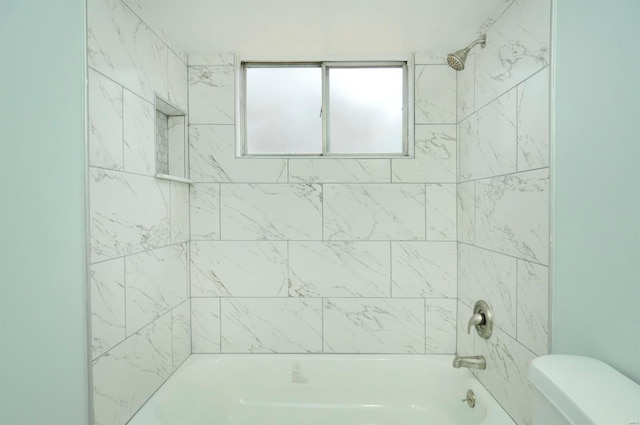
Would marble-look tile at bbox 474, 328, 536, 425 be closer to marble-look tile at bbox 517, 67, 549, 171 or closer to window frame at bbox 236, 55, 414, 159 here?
marble-look tile at bbox 517, 67, 549, 171

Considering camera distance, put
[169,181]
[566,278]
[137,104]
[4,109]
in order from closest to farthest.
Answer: [4,109] < [566,278] < [137,104] < [169,181]

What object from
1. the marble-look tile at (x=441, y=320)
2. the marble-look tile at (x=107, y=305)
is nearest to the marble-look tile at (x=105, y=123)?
the marble-look tile at (x=107, y=305)

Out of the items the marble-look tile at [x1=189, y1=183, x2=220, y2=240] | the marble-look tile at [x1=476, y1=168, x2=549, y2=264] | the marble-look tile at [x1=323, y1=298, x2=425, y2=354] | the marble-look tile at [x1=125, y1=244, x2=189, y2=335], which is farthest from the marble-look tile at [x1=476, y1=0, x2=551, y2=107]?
the marble-look tile at [x1=125, y1=244, x2=189, y2=335]

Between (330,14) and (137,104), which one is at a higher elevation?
(330,14)

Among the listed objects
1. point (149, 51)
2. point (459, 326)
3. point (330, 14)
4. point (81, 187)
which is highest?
point (330, 14)

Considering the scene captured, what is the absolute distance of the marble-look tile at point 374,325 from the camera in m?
2.11

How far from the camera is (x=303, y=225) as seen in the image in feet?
6.94

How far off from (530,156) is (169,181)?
1.75 metres

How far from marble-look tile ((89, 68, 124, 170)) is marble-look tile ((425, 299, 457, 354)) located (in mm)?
1867

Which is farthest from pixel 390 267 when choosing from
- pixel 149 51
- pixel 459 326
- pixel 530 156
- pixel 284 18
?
A: pixel 149 51

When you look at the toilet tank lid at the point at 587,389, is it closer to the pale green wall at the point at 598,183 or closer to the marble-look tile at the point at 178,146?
the pale green wall at the point at 598,183

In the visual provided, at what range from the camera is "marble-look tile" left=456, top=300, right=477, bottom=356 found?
1.87 metres

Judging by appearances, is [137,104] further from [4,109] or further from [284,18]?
[284,18]

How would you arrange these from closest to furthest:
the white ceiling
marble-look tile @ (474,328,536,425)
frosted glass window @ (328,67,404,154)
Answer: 1. marble-look tile @ (474,328,536,425)
2. the white ceiling
3. frosted glass window @ (328,67,404,154)
